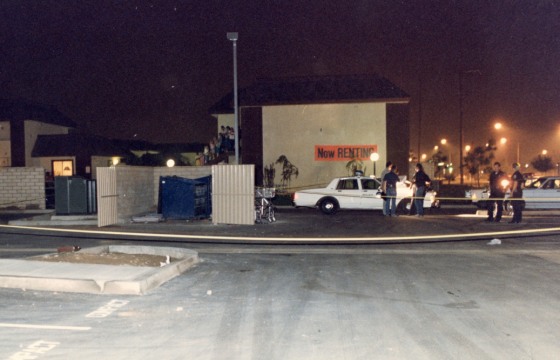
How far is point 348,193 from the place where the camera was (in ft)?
70.3

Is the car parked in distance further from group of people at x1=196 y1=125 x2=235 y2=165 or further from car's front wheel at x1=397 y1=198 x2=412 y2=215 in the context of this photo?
group of people at x1=196 y1=125 x2=235 y2=165

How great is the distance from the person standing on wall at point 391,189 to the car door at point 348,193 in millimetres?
1690

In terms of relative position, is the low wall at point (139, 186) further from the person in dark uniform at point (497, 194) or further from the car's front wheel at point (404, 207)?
the person in dark uniform at point (497, 194)

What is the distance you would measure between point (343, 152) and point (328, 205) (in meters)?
13.2

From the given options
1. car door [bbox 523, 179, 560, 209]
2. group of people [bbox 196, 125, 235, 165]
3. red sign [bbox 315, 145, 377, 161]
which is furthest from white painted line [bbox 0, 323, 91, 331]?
red sign [bbox 315, 145, 377, 161]

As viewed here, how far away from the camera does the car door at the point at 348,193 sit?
21422mm

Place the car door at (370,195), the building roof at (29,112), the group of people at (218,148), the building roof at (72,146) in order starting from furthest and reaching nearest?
the building roof at (29,112) < the building roof at (72,146) < the group of people at (218,148) < the car door at (370,195)

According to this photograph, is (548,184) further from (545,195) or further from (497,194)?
(497,194)

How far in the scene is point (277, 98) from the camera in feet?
116

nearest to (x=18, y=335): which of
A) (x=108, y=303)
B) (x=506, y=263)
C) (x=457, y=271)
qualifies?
(x=108, y=303)

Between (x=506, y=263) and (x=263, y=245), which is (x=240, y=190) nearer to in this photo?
(x=263, y=245)

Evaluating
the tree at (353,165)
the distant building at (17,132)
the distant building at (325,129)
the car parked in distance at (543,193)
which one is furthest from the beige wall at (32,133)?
the car parked in distance at (543,193)

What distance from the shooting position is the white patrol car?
2134 cm

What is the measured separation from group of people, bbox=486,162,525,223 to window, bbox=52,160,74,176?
36.9m
